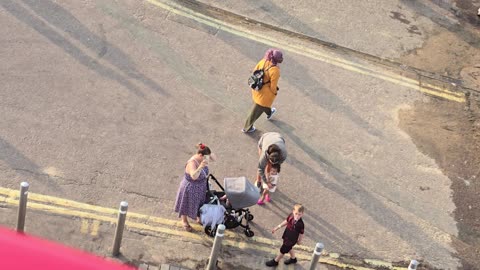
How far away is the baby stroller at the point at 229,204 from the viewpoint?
9.17m

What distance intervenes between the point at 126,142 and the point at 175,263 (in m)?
2.39

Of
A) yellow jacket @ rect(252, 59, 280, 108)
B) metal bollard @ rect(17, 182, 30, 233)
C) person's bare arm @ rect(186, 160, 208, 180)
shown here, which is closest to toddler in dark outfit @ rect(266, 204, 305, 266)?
person's bare arm @ rect(186, 160, 208, 180)

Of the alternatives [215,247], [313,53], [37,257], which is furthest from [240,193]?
[313,53]

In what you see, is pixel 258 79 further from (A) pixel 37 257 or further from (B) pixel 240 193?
(A) pixel 37 257

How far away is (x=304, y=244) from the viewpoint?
9914 mm

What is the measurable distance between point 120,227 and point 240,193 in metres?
1.64

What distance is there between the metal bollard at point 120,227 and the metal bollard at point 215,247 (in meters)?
1.16

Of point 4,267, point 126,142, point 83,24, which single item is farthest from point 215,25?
point 4,267

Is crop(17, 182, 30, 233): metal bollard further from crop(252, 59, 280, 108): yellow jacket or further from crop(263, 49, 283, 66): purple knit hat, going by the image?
crop(263, 49, 283, 66): purple knit hat

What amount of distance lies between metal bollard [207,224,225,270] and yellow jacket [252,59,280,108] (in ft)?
9.68

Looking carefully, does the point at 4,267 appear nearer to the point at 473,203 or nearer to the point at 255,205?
the point at 255,205

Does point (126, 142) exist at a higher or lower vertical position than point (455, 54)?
lower

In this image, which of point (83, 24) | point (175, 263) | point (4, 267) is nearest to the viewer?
point (4, 267)

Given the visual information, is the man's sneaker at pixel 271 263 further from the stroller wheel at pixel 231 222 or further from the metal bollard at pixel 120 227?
the metal bollard at pixel 120 227
